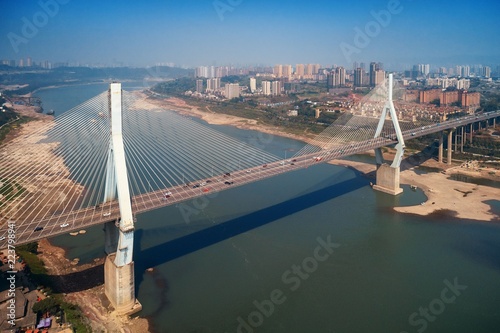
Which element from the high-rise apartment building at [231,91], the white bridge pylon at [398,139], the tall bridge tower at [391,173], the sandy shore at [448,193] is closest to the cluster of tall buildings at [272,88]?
the high-rise apartment building at [231,91]

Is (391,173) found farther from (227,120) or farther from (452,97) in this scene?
(452,97)

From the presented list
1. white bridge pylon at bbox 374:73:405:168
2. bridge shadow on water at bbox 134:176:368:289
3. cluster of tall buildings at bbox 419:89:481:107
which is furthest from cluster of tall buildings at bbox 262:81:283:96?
bridge shadow on water at bbox 134:176:368:289

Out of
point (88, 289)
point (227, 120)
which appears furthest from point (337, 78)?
point (88, 289)

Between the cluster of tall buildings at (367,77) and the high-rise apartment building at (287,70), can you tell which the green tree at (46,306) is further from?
the high-rise apartment building at (287,70)

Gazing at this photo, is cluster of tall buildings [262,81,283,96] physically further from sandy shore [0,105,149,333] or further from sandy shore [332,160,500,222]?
sandy shore [0,105,149,333]

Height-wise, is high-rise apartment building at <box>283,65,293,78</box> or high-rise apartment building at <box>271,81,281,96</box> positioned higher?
high-rise apartment building at <box>283,65,293,78</box>

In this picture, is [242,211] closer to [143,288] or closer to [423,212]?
[143,288]

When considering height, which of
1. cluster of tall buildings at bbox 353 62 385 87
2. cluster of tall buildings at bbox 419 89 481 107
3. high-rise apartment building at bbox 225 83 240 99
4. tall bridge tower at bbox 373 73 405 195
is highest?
cluster of tall buildings at bbox 353 62 385 87
